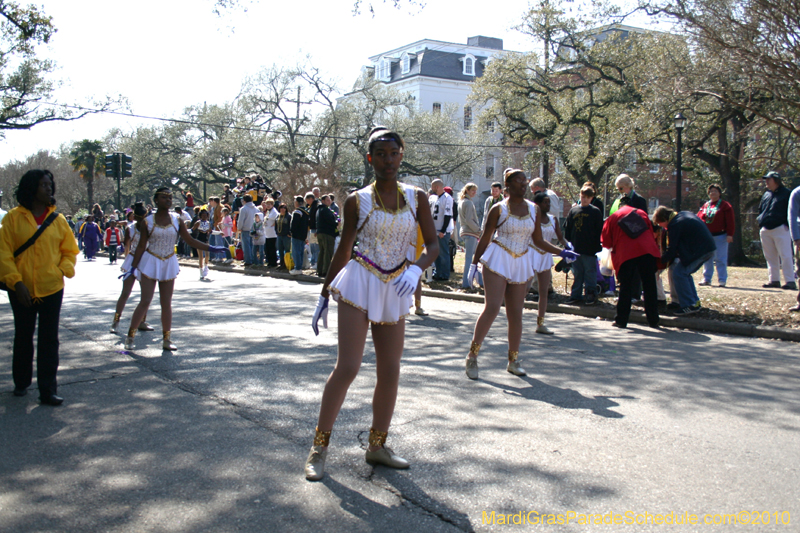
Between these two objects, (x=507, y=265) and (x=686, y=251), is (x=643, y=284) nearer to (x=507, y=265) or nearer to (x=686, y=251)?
(x=686, y=251)

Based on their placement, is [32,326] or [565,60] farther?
[565,60]

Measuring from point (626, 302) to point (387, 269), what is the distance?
22.2ft

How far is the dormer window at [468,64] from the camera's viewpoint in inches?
2702

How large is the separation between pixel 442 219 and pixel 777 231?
6.47 m

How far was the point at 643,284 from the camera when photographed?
9.74m

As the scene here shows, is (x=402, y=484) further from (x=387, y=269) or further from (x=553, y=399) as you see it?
(x=553, y=399)

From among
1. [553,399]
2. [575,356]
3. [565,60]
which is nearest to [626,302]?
[575,356]

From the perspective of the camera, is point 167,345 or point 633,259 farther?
point 633,259

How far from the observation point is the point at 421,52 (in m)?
66.9

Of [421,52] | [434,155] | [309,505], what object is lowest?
[309,505]

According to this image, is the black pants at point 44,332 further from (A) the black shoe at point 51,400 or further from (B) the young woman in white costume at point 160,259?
(B) the young woman in white costume at point 160,259

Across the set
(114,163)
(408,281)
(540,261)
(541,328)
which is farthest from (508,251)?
(114,163)

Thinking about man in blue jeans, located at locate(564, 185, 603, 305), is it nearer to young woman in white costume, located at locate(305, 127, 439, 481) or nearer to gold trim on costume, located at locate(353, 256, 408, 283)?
young woman in white costume, located at locate(305, 127, 439, 481)

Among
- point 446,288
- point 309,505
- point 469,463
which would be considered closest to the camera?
point 309,505
